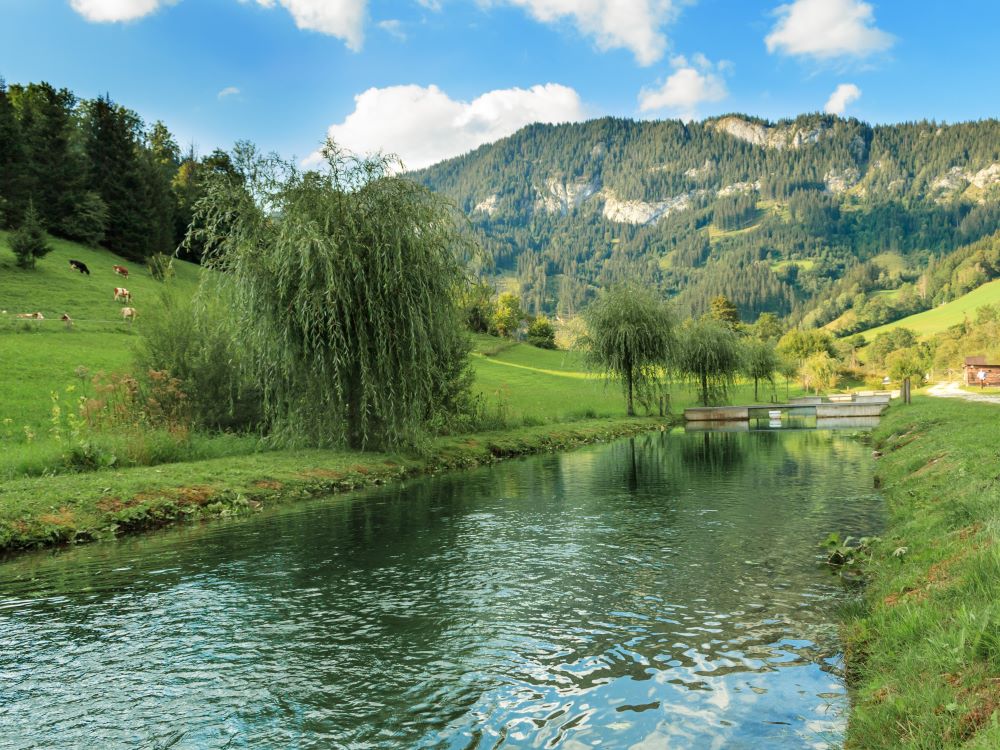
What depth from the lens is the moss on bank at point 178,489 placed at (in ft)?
46.5

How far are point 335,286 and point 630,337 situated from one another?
98.5ft

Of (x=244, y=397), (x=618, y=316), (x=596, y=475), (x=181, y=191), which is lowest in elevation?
(x=596, y=475)

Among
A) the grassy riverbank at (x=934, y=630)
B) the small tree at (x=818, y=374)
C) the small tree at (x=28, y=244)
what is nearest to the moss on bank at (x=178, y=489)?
the grassy riverbank at (x=934, y=630)

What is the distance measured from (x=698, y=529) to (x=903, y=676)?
8.43 m

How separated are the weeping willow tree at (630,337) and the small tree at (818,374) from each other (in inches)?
2495

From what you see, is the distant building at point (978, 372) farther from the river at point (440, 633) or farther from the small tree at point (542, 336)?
the river at point (440, 633)

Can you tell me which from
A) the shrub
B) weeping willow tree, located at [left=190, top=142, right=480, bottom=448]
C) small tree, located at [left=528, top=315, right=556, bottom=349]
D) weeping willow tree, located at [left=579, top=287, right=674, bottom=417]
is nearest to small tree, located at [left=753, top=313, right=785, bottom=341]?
small tree, located at [left=528, top=315, right=556, bottom=349]

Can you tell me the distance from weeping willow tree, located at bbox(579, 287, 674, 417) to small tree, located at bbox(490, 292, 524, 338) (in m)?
76.2

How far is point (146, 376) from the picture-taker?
25.1 m

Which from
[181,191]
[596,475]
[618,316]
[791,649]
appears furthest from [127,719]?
[181,191]

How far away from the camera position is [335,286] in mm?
21688

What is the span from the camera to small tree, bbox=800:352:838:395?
104625 millimetres

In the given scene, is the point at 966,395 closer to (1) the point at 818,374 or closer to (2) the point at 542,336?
(1) the point at 818,374

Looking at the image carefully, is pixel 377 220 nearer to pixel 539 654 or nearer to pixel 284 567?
pixel 284 567
